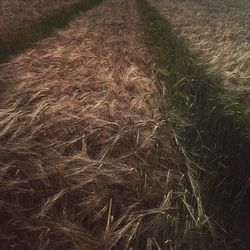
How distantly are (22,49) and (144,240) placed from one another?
4.91m

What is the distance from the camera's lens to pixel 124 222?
2.90m

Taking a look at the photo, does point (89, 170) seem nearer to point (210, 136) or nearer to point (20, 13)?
point (210, 136)

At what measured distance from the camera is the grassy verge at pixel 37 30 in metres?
7.09

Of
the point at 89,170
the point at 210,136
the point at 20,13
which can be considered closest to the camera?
the point at 89,170

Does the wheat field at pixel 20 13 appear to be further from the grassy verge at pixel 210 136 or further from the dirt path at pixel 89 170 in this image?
the grassy verge at pixel 210 136

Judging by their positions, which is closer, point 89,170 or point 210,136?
point 89,170

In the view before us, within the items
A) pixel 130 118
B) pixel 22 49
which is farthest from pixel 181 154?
pixel 22 49

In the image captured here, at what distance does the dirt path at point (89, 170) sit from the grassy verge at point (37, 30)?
208cm

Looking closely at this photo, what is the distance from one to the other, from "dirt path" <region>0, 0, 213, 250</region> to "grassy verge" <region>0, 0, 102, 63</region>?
2.08 meters

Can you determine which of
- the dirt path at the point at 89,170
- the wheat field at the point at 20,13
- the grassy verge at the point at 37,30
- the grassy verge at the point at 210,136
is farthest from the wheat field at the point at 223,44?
the wheat field at the point at 20,13

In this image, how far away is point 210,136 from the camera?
12.9 ft

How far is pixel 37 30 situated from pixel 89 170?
20.4 ft

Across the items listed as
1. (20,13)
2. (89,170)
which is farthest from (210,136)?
(20,13)

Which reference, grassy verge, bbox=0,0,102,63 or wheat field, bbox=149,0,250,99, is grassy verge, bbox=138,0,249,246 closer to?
wheat field, bbox=149,0,250,99
